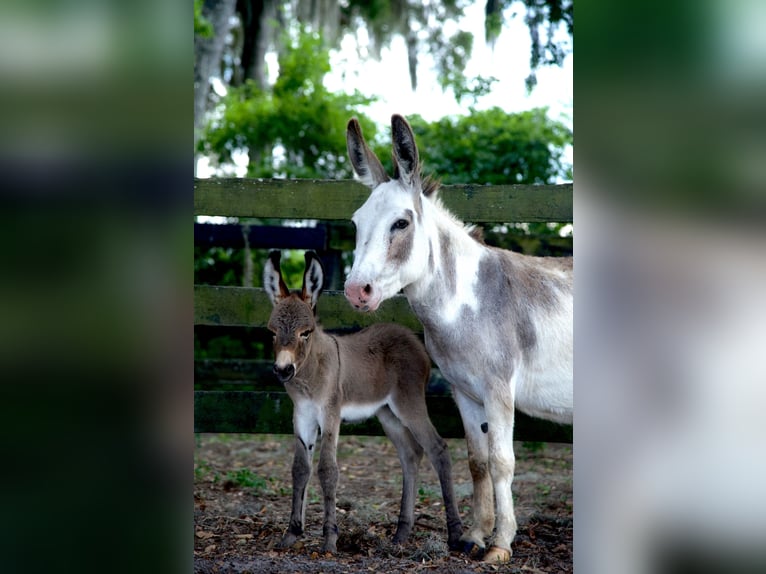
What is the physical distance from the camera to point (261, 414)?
611cm

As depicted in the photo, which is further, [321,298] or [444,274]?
[321,298]

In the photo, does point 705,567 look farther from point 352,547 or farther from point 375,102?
point 375,102

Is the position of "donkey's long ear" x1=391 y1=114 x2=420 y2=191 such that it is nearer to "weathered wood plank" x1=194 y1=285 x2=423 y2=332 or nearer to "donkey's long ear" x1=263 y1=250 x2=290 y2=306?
"donkey's long ear" x1=263 y1=250 x2=290 y2=306

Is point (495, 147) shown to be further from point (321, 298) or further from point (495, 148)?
point (321, 298)

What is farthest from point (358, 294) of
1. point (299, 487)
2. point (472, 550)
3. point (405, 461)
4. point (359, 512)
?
point (359, 512)

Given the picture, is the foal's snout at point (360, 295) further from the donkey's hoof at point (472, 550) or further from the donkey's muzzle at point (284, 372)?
the donkey's hoof at point (472, 550)

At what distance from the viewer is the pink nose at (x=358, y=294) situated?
13.4 feet

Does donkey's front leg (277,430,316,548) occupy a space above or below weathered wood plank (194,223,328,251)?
below

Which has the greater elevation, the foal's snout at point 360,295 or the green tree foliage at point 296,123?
the green tree foliage at point 296,123

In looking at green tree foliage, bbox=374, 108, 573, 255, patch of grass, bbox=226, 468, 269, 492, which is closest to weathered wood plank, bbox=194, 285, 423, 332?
patch of grass, bbox=226, 468, 269, 492

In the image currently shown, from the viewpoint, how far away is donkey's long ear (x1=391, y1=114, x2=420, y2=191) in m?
4.32

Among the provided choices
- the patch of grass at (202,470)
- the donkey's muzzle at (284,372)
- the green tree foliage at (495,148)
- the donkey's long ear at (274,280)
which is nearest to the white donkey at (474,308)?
the donkey's muzzle at (284,372)

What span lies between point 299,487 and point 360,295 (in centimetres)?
145

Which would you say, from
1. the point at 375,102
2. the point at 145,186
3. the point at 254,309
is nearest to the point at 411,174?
the point at 254,309
